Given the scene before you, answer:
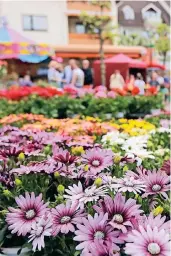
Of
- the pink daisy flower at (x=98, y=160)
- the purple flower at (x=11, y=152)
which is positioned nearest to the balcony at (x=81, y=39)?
the purple flower at (x=11, y=152)

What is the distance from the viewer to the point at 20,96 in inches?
277

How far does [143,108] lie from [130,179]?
6.22m

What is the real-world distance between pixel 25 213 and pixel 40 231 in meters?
0.12

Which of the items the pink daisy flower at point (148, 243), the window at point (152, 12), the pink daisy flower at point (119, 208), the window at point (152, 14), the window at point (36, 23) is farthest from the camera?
the window at point (152, 14)

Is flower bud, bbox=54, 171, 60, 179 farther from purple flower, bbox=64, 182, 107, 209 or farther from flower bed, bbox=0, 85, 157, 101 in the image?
flower bed, bbox=0, 85, 157, 101

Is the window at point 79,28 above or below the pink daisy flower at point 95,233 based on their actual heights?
below

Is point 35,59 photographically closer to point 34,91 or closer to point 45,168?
point 34,91

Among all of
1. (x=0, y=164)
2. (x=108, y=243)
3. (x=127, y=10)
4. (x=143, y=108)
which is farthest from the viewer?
(x=127, y=10)

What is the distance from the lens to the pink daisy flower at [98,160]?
1.75 meters

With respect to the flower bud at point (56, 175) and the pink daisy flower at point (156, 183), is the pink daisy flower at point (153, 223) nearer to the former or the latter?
the pink daisy flower at point (156, 183)

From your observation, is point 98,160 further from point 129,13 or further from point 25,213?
point 129,13

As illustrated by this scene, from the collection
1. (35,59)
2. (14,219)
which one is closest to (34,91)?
(14,219)

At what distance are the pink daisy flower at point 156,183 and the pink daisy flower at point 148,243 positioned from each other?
1.12ft

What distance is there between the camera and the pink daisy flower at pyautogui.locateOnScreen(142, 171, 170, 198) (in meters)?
1.52
